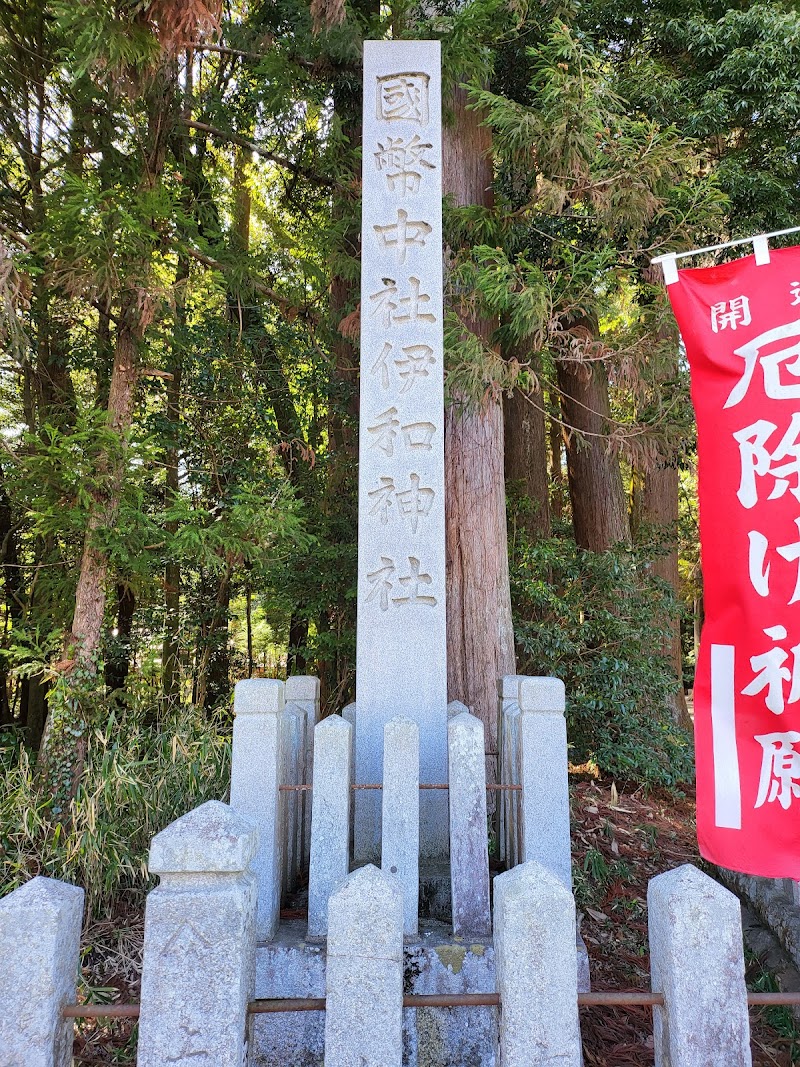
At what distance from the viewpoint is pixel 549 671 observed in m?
5.20

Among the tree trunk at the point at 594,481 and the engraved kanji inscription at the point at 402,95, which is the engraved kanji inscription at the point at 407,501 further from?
the tree trunk at the point at 594,481

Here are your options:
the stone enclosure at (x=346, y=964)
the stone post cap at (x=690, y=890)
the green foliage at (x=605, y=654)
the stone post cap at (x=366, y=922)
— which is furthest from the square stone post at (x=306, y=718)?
the green foliage at (x=605, y=654)

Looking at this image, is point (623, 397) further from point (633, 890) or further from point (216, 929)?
point (216, 929)

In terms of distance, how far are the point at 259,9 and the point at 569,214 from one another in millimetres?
3217

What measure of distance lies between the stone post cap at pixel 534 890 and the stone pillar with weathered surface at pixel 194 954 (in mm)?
571

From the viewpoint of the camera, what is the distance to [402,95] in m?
3.69

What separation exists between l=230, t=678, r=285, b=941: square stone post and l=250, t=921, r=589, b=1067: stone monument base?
6.4 inches

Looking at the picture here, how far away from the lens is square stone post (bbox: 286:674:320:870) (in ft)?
10.6

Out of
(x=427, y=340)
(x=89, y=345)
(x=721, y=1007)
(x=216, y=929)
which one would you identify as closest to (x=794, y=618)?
(x=721, y=1007)

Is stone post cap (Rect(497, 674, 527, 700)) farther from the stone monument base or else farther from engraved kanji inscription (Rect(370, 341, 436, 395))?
engraved kanji inscription (Rect(370, 341, 436, 395))

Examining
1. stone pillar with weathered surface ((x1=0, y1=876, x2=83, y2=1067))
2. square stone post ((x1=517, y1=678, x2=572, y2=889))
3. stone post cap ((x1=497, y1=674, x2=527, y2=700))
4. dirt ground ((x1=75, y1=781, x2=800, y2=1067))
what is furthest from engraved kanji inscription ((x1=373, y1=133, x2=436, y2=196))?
dirt ground ((x1=75, y1=781, x2=800, y2=1067))

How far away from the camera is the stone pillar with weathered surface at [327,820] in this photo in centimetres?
245

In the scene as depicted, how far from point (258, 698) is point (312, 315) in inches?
179

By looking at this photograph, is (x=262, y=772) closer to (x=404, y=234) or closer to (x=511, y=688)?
(x=511, y=688)
